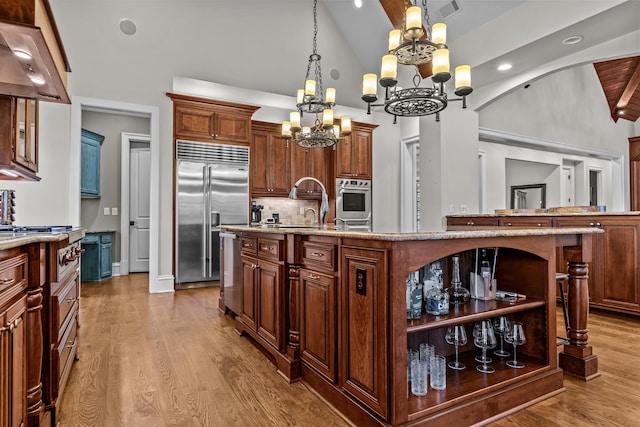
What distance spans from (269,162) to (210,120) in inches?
42.0

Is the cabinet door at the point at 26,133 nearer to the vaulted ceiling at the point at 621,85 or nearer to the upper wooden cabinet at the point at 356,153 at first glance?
the upper wooden cabinet at the point at 356,153

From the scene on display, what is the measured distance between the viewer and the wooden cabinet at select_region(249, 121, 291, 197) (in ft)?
18.3

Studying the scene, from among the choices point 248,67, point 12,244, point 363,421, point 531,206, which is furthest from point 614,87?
point 12,244

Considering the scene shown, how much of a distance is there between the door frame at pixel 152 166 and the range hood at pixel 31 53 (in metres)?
2.92

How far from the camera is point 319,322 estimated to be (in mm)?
1966

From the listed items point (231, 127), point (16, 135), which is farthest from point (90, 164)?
point (16, 135)

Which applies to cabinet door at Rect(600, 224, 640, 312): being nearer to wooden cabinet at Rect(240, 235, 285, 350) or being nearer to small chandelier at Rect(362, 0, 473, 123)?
small chandelier at Rect(362, 0, 473, 123)

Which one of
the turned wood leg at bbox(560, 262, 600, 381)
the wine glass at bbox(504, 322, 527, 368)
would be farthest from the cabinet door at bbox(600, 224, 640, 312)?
the wine glass at bbox(504, 322, 527, 368)

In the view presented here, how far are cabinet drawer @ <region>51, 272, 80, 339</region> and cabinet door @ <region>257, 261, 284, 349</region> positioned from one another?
115 cm

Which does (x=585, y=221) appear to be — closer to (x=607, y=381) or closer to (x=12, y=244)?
(x=607, y=381)

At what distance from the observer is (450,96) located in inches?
197

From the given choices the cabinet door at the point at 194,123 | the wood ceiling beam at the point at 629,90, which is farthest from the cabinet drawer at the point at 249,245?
the wood ceiling beam at the point at 629,90

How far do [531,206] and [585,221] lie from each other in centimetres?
481

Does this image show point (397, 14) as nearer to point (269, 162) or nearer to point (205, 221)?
point (269, 162)
